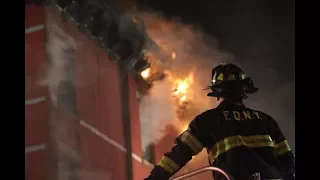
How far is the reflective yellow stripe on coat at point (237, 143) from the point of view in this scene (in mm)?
1637

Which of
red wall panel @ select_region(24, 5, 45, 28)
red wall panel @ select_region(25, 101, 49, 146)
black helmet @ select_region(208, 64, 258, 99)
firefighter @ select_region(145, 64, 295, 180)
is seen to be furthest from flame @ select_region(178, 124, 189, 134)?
red wall panel @ select_region(24, 5, 45, 28)

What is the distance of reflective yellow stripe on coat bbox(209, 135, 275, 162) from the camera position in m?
1.64

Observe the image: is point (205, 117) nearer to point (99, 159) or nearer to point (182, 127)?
point (182, 127)

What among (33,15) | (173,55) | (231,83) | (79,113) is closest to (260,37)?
(231,83)

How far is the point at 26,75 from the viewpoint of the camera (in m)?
1.79

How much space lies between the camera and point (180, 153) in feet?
5.43

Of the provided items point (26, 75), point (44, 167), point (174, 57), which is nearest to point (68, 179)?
point (44, 167)

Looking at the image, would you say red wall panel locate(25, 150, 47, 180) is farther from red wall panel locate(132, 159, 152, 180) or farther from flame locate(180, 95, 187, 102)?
flame locate(180, 95, 187, 102)

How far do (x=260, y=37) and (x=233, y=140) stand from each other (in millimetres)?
351

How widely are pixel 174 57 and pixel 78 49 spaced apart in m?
0.32

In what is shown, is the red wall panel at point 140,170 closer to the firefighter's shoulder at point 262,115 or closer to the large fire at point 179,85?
the large fire at point 179,85

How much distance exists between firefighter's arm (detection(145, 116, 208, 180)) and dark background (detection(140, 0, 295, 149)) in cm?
20

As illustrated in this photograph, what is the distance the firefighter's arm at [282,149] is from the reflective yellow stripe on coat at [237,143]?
0.02 metres
